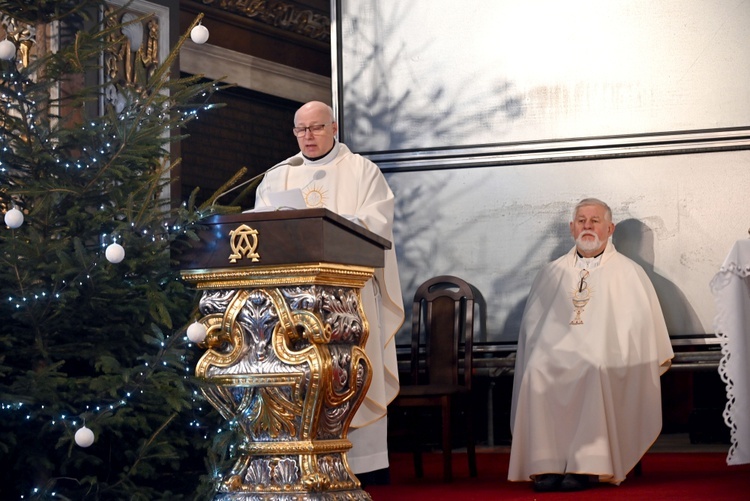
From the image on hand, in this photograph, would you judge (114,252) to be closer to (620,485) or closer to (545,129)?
(620,485)

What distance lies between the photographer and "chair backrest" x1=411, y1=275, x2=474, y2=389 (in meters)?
7.07

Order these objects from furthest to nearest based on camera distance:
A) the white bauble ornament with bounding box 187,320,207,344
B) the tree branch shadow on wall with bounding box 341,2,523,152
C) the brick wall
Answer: the brick wall, the tree branch shadow on wall with bounding box 341,2,523,152, the white bauble ornament with bounding box 187,320,207,344

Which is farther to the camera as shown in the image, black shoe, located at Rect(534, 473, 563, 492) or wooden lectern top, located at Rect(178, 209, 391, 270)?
black shoe, located at Rect(534, 473, 563, 492)

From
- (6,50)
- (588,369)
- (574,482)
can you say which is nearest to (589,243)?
(588,369)

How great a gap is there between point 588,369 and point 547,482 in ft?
2.18

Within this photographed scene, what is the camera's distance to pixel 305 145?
18.3 feet

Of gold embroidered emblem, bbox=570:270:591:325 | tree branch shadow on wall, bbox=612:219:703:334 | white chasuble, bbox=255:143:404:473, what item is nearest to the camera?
white chasuble, bbox=255:143:404:473

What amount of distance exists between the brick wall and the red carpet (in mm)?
3186

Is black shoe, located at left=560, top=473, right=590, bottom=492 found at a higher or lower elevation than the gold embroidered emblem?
lower

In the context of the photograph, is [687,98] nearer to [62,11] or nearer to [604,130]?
[604,130]

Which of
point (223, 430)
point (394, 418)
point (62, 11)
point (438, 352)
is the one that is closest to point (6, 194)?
point (62, 11)

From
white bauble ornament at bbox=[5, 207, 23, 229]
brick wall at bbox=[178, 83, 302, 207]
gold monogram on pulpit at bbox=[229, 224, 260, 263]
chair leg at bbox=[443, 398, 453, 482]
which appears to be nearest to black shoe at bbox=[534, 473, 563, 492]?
chair leg at bbox=[443, 398, 453, 482]

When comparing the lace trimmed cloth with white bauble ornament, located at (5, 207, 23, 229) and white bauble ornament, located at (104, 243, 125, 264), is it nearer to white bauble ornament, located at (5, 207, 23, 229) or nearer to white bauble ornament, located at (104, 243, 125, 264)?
white bauble ornament, located at (104, 243, 125, 264)

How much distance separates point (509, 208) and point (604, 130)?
83cm
